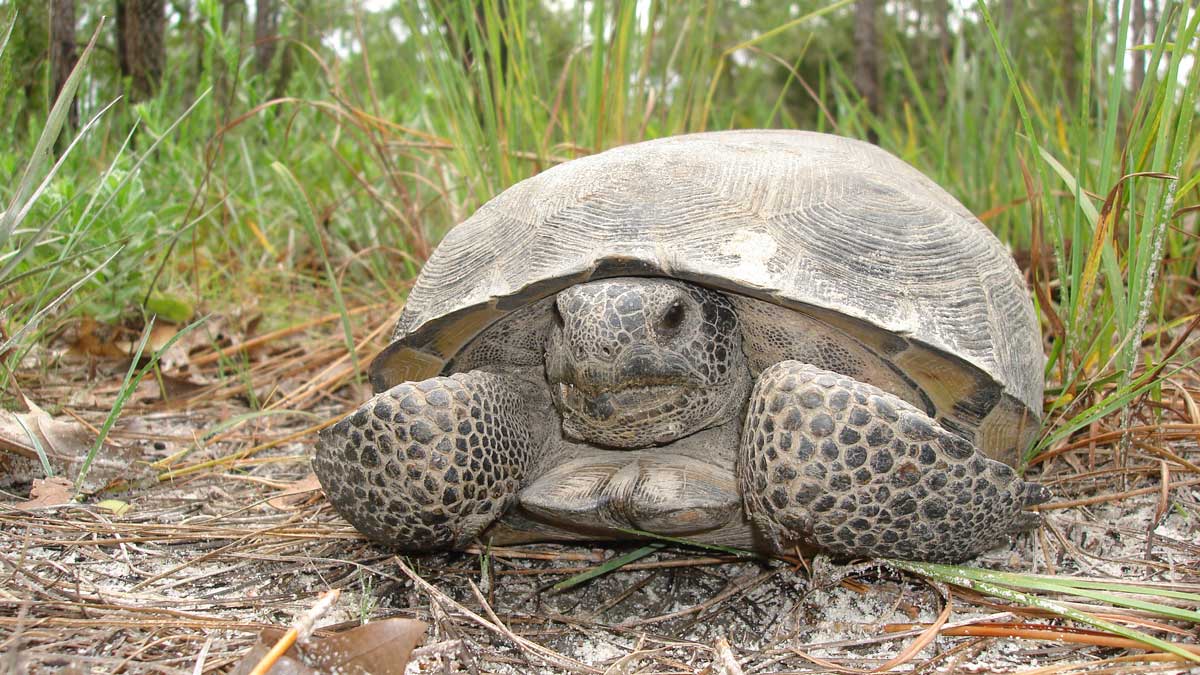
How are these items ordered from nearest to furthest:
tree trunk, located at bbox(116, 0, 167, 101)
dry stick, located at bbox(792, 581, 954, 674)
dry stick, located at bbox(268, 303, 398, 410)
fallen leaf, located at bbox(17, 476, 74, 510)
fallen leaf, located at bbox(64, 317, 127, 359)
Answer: dry stick, located at bbox(792, 581, 954, 674), fallen leaf, located at bbox(17, 476, 74, 510), dry stick, located at bbox(268, 303, 398, 410), fallen leaf, located at bbox(64, 317, 127, 359), tree trunk, located at bbox(116, 0, 167, 101)

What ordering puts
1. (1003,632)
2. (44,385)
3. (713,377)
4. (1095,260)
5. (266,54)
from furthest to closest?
(266,54), (44,385), (1095,260), (713,377), (1003,632)

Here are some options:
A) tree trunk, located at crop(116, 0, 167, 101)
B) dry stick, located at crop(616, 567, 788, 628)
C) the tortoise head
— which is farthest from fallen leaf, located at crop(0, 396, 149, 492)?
tree trunk, located at crop(116, 0, 167, 101)

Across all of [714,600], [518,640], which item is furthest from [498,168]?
[518,640]

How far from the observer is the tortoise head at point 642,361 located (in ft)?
6.29

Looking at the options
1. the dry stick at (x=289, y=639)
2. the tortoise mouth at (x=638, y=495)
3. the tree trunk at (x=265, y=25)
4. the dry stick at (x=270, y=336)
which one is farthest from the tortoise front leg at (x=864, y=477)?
the tree trunk at (x=265, y=25)

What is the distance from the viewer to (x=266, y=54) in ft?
Answer: 24.4

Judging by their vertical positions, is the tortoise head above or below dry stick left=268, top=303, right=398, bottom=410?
above

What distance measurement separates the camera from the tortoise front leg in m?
1.73

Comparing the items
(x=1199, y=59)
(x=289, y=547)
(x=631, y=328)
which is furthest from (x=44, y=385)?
(x=1199, y=59)

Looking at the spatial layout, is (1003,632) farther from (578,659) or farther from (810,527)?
(578,659)

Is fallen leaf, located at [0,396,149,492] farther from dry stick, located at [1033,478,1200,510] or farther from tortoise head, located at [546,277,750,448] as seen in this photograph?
dry stick, located at [1033,478,1200,510]

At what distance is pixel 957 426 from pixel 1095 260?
620mm

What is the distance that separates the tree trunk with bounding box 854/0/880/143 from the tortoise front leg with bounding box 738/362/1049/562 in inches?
260

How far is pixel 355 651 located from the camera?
56.2 inches
